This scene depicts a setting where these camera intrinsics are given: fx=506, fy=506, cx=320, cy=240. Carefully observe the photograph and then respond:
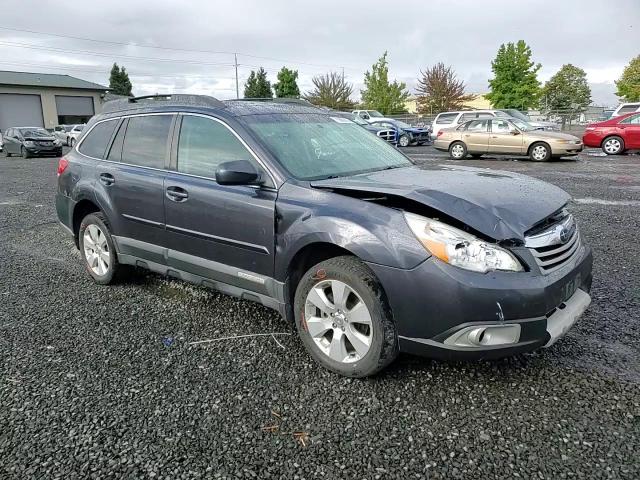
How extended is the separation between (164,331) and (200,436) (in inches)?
56.1

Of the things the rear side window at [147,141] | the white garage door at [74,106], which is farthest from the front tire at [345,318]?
the white garage door at [74,106]

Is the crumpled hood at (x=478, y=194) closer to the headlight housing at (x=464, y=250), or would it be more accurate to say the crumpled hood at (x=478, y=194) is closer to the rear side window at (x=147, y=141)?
the headlight housing at (x=464, y=250)

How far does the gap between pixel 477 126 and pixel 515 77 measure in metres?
30.2

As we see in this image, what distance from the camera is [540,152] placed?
16750mm

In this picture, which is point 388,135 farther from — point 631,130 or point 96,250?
point 96,250

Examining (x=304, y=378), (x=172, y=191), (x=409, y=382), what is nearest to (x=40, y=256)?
(x=172, y=191)

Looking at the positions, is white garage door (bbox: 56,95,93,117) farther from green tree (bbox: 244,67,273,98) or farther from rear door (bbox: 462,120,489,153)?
rear door (bbox: 462,120,489,153)

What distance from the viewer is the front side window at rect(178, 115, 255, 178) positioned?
3652 millimetres

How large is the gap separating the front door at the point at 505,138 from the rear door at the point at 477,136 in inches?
7.9

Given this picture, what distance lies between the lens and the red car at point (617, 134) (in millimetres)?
17547

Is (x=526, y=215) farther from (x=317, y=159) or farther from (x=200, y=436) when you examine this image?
(x=200, y=436)

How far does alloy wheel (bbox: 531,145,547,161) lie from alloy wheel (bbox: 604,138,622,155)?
3.49m

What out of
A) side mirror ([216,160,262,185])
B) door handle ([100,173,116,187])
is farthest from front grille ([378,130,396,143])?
side mirror ([216,160,262,185])

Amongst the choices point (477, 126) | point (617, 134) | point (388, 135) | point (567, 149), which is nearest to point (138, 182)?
point (567, 149)
